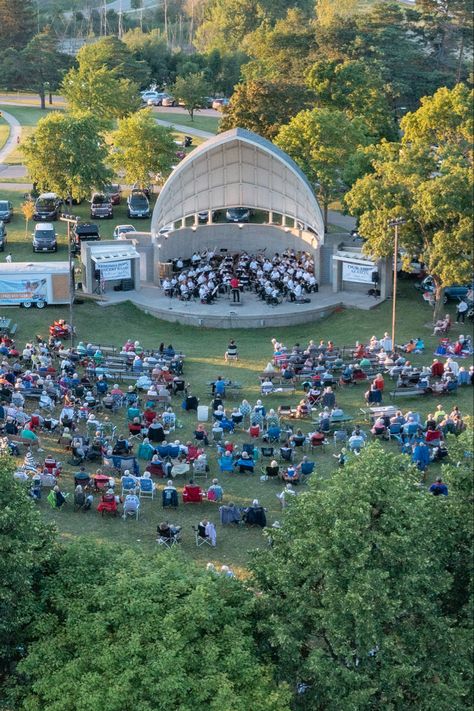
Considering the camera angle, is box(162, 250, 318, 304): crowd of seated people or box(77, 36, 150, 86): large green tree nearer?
box(162, 250, 318, 304): crowd of seated people

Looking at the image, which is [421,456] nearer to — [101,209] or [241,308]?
A: [241,308]

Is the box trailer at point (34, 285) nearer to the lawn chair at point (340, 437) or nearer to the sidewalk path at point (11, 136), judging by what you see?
the lawn chair at point (340, 437)

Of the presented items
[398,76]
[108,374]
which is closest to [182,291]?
[108,374]

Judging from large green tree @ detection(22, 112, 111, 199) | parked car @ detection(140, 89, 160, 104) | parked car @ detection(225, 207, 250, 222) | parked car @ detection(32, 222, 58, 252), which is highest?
parked car @ detection(140, 89, 160, 104)

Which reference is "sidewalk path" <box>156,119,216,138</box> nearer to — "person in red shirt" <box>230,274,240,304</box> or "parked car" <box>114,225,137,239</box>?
"parked car" <box>114,225,137,239</box>

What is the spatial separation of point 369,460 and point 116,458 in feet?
34.8

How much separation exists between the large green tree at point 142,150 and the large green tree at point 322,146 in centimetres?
739

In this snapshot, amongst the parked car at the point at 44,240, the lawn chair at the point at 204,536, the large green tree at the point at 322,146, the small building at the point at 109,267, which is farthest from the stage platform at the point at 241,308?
the lawn chair at the point at 204,536

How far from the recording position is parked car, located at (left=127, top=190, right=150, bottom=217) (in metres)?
63.8

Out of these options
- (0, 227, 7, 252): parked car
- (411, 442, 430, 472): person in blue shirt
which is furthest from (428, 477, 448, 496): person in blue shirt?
(0, 227, 7, 252): parked car

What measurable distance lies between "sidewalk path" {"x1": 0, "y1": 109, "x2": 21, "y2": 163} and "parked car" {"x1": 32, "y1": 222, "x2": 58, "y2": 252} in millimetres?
19806

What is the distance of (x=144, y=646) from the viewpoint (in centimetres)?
2188

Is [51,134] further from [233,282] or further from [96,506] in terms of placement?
[96,506]

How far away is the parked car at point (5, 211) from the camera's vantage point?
201ft
